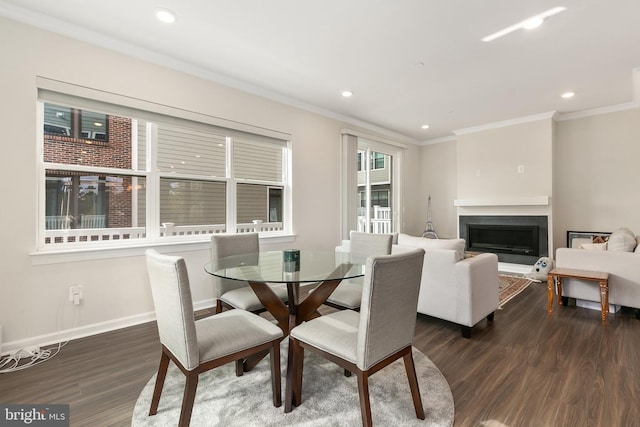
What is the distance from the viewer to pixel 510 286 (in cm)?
435

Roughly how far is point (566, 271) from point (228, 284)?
3.50 meters

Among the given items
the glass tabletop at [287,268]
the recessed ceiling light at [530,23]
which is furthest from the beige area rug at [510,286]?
the recessed ceiling light at [530,23]

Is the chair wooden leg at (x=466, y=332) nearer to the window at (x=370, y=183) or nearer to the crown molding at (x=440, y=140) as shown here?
the window at (x=370, y=183)

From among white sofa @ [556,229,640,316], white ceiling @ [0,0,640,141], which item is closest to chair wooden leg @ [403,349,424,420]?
white ceiling @ [0,0,640,141]

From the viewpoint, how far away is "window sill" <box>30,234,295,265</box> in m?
2.51

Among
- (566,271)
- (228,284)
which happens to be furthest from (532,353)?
(228,284)

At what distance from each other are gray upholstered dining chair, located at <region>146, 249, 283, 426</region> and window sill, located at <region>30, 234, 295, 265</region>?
158cm

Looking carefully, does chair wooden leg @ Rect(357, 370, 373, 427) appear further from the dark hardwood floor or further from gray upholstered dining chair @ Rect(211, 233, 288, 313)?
gray upholstered dining chair @ Rect(211, 233, 288, 313)

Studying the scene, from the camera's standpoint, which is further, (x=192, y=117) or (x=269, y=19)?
(x=192, y=117)

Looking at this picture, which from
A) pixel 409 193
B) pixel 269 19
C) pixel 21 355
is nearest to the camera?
pixel 21 355

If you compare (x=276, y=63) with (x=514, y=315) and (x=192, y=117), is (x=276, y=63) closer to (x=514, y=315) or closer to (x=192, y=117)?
(x=192, y=117)

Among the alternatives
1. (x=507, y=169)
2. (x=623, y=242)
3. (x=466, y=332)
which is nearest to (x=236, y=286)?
(x=466, y=332)

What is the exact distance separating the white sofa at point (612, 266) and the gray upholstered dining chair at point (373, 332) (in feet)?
9.54

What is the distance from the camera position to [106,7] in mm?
2354
